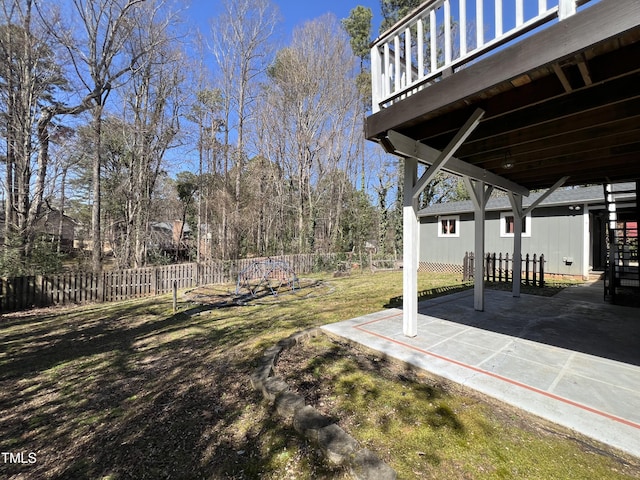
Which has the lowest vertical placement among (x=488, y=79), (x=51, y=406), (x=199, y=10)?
(x=51, y=406)

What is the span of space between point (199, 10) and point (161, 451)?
14625 millimetres

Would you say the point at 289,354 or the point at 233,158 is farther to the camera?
the point at 233,158

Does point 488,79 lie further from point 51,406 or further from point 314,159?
point 314,159

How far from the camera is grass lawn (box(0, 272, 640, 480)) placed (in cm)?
174

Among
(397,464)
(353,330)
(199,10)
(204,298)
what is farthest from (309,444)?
(199,10)

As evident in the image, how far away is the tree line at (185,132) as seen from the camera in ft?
28.2

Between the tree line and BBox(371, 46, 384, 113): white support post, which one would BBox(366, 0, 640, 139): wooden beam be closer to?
BBox(371, 46, 384, 113): white support post

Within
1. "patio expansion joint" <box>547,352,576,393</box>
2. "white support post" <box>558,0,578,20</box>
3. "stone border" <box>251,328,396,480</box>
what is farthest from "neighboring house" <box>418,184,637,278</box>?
"stone border" <box>251,328,396,480</box>

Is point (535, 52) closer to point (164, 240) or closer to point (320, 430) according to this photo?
point (320, 430)

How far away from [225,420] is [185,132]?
44.5 feet

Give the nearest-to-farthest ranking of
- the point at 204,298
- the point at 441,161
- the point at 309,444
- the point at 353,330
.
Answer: the point at 309,444, the point at 441,161, the point at 353,330, the point at 204,298

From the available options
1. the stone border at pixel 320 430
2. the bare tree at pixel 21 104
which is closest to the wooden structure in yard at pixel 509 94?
the stone border at pixel 320 430

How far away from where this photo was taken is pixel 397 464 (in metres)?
1.69

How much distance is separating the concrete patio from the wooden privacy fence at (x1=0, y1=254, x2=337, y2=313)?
706cm
